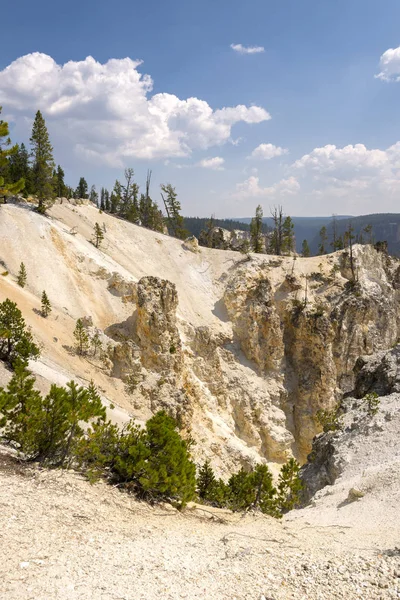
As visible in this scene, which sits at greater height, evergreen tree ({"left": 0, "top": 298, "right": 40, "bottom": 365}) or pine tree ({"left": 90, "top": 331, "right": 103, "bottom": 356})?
evergreen tree ({"left": 0, "top": 298, "right": 40, "bottom": 365})

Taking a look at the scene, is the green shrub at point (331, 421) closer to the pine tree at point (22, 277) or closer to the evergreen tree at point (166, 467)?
the evergreen tree at point (166, 467)

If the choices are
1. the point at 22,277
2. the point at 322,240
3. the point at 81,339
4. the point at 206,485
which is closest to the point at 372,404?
the point at 206,485

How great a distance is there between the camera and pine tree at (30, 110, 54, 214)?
125 feet

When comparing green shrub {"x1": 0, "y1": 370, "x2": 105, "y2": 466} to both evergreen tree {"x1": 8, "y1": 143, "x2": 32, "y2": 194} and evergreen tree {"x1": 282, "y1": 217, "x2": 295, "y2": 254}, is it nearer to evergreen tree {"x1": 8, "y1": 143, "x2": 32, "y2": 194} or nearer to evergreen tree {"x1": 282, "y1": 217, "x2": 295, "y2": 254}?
evergreen tree {"x1": 8, "y1": 143, "x2": 32, "y2": 194}

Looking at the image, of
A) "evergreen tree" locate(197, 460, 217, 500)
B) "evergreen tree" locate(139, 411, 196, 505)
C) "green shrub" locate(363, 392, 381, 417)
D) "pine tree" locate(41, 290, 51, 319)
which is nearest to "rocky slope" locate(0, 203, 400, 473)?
"pine tree" locate(41, 290, 51, 319)

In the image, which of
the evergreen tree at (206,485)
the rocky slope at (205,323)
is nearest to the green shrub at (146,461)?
the evergreen tree at (206,485)

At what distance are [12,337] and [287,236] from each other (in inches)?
2086

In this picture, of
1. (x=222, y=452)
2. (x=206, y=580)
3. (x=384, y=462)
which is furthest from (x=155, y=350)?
(x=206, y=580)

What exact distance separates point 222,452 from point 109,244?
25379mm

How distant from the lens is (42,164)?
129ft

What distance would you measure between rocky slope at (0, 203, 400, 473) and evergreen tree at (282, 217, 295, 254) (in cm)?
1427

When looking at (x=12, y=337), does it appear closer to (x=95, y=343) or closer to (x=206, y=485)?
(x=95, y=343)

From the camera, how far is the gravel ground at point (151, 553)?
512 cm

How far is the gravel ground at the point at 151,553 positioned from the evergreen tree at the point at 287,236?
54.8 meters
